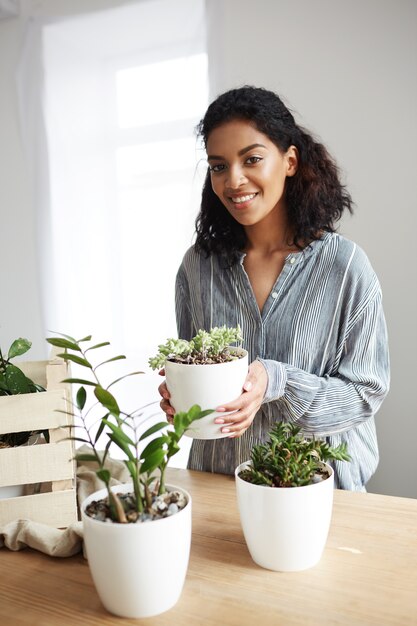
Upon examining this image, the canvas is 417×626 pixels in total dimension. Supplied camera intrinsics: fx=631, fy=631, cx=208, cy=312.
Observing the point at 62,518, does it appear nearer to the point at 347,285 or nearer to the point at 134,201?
the point at 347,285

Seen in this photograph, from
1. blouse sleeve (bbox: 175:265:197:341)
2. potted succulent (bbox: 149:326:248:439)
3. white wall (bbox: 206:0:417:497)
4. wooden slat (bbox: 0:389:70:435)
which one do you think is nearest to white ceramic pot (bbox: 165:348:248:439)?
potted succulent (bbox: 149:326:248:439)

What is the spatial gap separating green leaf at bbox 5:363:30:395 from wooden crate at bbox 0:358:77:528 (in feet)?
0.23

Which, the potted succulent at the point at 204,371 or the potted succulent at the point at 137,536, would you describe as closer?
the potted succulent at the point at 137,536

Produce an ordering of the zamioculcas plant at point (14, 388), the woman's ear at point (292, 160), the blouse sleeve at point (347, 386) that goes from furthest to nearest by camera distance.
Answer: the woman's ear at point (292, 160)
the blouse sleeve at point (347, 386)
the zamioculcas plant at point (14, 388)

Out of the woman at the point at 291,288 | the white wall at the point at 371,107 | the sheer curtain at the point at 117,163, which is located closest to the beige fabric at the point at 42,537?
the woman at the point at 291,288

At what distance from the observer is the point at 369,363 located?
140cm

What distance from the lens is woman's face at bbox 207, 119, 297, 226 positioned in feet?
4.62

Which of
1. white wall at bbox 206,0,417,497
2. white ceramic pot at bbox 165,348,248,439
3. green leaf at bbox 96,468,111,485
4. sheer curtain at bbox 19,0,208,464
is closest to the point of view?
green leaf at bbox 96,468,111,485

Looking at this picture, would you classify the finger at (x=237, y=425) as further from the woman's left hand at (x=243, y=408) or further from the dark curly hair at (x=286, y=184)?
the dark curly hair at (x=286, y=184)

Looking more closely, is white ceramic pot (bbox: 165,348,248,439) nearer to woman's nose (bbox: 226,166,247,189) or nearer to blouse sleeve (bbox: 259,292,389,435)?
blouse sleeve (bbox: 259,292,389,435)

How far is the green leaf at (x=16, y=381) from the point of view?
3.76 ft

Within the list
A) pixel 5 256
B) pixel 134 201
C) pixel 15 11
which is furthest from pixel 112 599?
pixel 15 11

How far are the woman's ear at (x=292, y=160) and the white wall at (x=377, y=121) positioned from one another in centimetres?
93

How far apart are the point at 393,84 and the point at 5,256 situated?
2.15m
